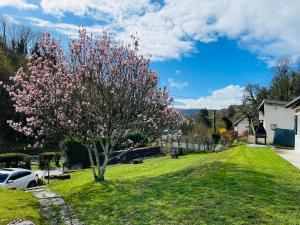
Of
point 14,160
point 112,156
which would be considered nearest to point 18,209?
point 112,156

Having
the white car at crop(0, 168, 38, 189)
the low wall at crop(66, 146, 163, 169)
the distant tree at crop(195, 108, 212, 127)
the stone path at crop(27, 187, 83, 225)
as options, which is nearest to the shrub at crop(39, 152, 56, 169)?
the low wall at crop(66, 146, 163, 169)

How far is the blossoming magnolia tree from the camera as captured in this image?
1662 centimetres

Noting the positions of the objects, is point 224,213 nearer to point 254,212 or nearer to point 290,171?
point 254,212

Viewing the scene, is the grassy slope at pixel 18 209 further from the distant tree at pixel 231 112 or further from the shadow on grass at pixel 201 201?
the distant tree at pixel 231 112

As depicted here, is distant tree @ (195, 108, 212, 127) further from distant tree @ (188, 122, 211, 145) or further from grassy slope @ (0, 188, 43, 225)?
grassy slope @ (0, 188, 43, 225)

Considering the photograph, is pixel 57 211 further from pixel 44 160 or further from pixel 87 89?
pixel 44 160

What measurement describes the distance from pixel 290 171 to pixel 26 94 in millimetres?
12397

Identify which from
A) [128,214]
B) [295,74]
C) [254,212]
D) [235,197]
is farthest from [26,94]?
[295,74]

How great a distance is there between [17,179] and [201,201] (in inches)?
666

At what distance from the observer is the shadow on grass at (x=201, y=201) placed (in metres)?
8.10

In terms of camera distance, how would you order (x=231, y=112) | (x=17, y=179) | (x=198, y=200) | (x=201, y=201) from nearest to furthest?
(x=201, y=201) → (x=198, y=200) → (x=17, y=179) → (x=231, y=112)

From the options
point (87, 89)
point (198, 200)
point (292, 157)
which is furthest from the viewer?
point (292, 157)

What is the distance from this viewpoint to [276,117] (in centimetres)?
3631

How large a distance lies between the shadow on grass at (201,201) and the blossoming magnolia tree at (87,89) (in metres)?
4.00
